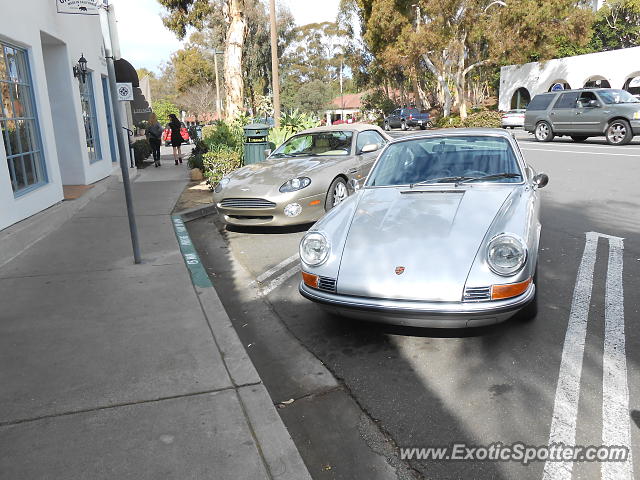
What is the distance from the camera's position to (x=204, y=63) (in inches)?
2520

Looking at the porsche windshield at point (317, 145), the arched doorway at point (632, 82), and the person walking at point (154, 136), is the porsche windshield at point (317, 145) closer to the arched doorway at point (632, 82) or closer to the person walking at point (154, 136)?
the person walking at point (154, 136)

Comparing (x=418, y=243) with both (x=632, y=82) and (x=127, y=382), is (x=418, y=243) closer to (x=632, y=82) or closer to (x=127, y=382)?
(x=127, y=382)

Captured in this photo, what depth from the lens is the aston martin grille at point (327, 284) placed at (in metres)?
3.60

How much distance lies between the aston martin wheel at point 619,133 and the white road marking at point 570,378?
42.1 feet

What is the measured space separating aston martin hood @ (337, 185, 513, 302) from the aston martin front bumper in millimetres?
46

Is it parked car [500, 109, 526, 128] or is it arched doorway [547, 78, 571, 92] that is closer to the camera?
parked car [500, 109, 526, 128]

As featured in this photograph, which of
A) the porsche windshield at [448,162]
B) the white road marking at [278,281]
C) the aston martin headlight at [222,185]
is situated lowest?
the white road marking at [278,281]

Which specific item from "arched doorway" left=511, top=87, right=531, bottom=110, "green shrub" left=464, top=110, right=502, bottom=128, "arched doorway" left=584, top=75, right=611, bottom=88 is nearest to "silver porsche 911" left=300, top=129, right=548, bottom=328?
"green shrub" left=464, top=110, right=502, bottom=128

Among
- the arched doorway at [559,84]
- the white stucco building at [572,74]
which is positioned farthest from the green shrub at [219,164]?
the arched doorway at [559,84]

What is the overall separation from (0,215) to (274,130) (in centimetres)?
778

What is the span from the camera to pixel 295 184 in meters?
6.90

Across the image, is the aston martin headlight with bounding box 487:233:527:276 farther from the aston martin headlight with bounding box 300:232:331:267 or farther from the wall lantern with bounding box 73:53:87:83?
the wall lantern with bounding box 73:53:87:83

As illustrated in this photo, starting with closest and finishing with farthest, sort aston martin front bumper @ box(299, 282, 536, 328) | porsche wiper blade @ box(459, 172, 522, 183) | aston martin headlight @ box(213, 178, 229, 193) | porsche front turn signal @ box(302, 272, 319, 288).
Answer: aston martin front bumper @ box(299, 282, 536, 328) → porsche front turn signal @ box(302, 272, 319, 288) → porsche wiper blade @ box(459, 172, 522, 183) → aston martin headlight @ box(213, 178, 229, 193)

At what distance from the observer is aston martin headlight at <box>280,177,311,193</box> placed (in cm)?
685
